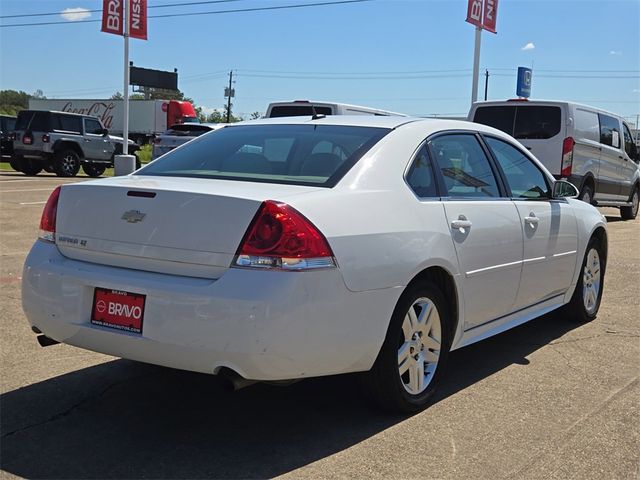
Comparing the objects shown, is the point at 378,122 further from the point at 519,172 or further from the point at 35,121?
the point at 35,121

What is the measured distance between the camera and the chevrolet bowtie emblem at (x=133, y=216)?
3.39m

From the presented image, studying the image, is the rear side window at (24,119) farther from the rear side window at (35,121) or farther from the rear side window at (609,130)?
the rear side window at (609,130)

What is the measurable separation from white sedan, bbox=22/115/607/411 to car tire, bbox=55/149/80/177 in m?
17.8

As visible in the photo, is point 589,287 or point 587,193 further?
point 587,193

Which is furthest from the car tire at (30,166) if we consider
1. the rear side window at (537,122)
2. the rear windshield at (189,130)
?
the rear side window at (537,122)

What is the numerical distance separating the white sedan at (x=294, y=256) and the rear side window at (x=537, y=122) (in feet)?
26.9

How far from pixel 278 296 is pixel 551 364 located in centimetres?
257

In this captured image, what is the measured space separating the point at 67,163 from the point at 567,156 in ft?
48.9

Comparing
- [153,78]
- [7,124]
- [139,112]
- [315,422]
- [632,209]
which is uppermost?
[153,78]

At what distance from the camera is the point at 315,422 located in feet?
12.1

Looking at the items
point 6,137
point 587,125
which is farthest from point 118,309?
point 6,137

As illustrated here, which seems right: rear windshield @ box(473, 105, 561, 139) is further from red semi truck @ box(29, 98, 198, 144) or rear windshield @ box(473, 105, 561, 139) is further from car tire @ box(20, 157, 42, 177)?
red semi truck @ box(29, 98, 198, 144)

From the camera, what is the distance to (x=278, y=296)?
3047 mm

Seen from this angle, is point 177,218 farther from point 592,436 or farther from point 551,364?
point 551,364
